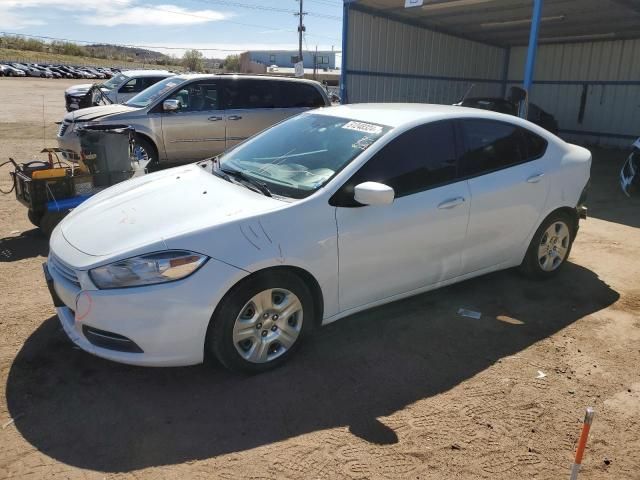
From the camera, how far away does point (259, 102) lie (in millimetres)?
9883

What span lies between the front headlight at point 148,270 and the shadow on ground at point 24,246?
2.92 m

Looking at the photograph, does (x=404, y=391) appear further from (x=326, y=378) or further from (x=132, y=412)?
(x=132, y=412)

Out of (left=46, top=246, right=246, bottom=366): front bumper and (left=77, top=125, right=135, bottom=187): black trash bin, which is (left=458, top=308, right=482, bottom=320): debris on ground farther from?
(left=77, top=125, right=135, bottom=187): black trash bin

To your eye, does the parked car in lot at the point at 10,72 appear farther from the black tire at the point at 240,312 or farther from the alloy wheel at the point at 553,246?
the black tire at the point at 240,312

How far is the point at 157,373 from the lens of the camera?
3.41 meters

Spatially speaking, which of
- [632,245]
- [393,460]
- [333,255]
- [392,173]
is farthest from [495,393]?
[632,245]

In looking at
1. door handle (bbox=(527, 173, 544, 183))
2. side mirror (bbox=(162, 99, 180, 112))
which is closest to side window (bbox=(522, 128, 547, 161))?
door handle (bbox=(527, 173, 544, 183))

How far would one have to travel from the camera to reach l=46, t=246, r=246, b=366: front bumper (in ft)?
9.59

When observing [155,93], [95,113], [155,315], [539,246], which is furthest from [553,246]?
[95,113]

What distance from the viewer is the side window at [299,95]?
1008 cm

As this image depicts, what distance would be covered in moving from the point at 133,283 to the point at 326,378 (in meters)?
1.34

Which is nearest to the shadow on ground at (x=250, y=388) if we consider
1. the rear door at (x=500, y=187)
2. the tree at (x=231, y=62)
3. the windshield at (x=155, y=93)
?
the rear door at (x=500, y=187)

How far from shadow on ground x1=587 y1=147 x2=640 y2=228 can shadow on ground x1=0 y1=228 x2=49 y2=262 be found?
7345 mm

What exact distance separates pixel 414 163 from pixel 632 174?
667 cm
